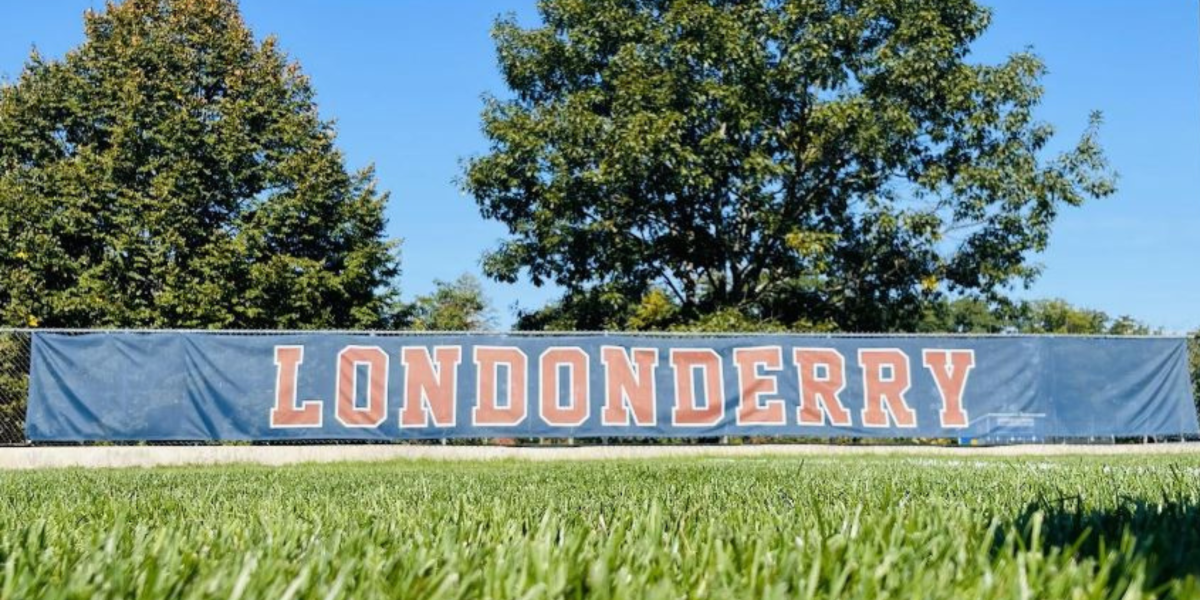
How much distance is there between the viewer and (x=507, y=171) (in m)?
21.1

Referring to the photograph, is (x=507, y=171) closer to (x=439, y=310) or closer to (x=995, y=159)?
(x=995, y=159)

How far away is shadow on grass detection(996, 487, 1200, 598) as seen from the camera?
1764mm

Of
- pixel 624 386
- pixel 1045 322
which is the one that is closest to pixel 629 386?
pixel 624 386

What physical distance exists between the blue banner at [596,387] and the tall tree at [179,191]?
31.1ft

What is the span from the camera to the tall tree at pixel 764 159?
19703 mm

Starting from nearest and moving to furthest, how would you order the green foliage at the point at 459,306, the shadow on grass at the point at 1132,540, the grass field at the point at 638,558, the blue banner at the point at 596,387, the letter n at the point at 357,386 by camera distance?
the grass field at the point at 638,558
the shadow on grass at the point at 1132,540
the blue banner at the point at 596,387
the letter n at the point at 357,386
the green foliage at the point at 459,306

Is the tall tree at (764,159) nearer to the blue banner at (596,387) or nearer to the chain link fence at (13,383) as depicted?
the blue banner at (596,387)

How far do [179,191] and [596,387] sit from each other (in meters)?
14.3

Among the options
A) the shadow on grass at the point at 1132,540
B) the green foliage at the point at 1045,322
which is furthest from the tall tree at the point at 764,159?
the green foliage at the point at 1045,322

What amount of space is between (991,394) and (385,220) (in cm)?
1618

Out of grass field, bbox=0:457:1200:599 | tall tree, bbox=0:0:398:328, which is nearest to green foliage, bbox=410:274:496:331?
tall tree, bbox=0:0:398:328

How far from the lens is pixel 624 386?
13977 mm

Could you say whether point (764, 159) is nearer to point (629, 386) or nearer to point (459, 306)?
point (629, 386)

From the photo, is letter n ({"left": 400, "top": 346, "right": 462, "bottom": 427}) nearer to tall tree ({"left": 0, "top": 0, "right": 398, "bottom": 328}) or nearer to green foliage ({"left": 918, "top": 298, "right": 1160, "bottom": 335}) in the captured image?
tall tree ({"left": 0, "top": 0, "right": 398, "bottom": 328})
